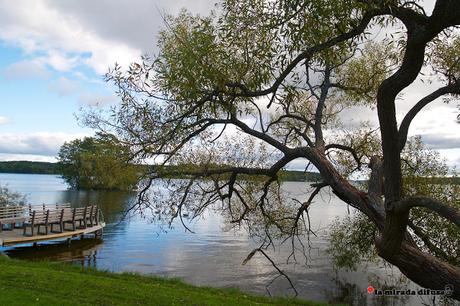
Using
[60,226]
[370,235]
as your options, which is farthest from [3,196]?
[370,235]

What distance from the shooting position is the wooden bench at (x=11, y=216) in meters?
28.3

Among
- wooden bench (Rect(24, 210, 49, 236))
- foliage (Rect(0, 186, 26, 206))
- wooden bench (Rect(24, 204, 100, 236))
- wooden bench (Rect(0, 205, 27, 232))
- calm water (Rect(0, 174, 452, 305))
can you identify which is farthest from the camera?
foliage (Rect(0, 186, 26, 206))

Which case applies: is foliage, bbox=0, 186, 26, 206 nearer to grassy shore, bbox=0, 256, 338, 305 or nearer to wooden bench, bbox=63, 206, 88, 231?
wooden bench, bbox=63, 206, 88, 231

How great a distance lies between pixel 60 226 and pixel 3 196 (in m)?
7.27

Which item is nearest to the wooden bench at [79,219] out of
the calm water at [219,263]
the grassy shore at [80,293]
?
the calm water at [219,263]

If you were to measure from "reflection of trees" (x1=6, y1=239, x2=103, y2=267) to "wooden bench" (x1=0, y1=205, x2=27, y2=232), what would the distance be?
182 cm

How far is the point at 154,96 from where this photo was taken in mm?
8586

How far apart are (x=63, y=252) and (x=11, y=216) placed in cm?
537

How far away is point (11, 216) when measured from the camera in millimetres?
31156

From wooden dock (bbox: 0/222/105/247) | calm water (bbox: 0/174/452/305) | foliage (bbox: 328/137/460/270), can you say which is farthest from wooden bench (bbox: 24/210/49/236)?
foliage (bbox: 328/137/460/270)

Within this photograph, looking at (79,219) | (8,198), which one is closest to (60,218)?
(79,219)

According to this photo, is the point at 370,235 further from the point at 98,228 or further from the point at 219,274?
the point at 98,228

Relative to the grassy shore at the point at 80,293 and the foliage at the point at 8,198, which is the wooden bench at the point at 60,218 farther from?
the grassy shore at the point at 80,293

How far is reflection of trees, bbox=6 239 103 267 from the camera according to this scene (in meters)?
26.3
